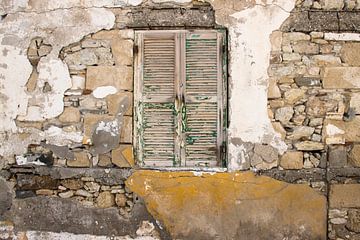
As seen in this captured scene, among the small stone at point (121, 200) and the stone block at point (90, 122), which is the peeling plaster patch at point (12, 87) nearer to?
the stone block at point (90, 122)

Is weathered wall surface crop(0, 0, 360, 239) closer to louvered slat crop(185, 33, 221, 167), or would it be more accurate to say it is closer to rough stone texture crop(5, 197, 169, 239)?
rough stone texture crop(5, 197, 169, 239)

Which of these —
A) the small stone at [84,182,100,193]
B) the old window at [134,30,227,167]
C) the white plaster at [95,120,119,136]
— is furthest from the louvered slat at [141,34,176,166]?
the small stone at [84,182,100,193]

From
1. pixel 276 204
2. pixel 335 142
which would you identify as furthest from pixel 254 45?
pixel 276 204

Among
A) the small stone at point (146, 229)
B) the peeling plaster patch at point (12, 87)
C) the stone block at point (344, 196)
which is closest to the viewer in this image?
the stone block at point (344, 196)

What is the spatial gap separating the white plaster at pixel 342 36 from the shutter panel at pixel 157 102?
156 centimetres

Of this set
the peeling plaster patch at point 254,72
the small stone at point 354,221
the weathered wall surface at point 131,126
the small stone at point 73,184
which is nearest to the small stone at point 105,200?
the weathered wall surface at point 131,126

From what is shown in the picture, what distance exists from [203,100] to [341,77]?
1380 mm

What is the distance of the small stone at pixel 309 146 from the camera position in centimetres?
439

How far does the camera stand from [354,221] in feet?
14.3

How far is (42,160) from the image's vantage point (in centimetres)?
457

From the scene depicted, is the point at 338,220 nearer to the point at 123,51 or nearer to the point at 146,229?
the point at 146,229

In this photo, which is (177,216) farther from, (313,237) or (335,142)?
(335,142)

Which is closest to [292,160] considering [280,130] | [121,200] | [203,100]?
[280,130]

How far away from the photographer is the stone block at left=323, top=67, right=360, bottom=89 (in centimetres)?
438
